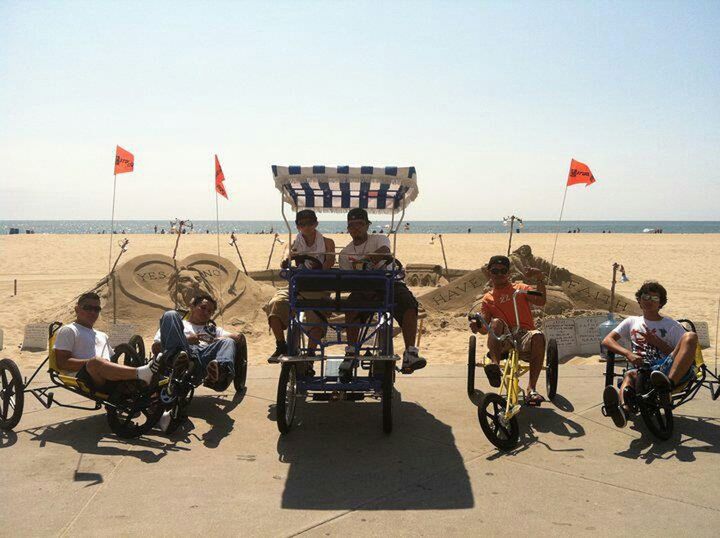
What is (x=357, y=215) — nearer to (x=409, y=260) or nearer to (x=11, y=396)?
(x=11, y=396)

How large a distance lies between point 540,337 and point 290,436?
2454 mm

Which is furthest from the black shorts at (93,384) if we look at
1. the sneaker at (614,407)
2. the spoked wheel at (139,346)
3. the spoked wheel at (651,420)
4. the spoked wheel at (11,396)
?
the spoked wheel at (651,420)

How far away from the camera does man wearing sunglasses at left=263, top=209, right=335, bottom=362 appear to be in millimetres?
5809

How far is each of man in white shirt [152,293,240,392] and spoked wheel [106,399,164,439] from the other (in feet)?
1.32

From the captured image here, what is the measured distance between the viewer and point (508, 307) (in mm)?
5988

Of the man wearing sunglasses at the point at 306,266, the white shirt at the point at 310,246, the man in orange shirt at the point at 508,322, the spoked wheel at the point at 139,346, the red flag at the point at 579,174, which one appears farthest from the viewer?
the red flag at the point at 579,174

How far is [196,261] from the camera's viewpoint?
14141mm

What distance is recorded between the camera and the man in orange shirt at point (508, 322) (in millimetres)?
5707

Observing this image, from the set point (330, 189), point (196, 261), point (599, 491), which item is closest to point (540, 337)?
point (599, 491)

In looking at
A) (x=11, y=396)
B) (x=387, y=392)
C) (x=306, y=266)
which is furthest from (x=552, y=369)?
(x=11, y=396)

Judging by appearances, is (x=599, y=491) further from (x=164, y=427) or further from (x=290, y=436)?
(x=164, y=427)

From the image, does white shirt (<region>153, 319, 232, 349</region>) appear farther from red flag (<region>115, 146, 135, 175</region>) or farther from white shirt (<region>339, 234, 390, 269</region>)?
red flag (<region>115, 146, 135, 175</region>)

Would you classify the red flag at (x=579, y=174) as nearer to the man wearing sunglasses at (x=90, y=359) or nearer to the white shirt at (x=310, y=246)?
the white shirt at (x=310, y=246)

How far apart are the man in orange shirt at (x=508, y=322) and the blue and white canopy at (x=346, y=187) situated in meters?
1.35
